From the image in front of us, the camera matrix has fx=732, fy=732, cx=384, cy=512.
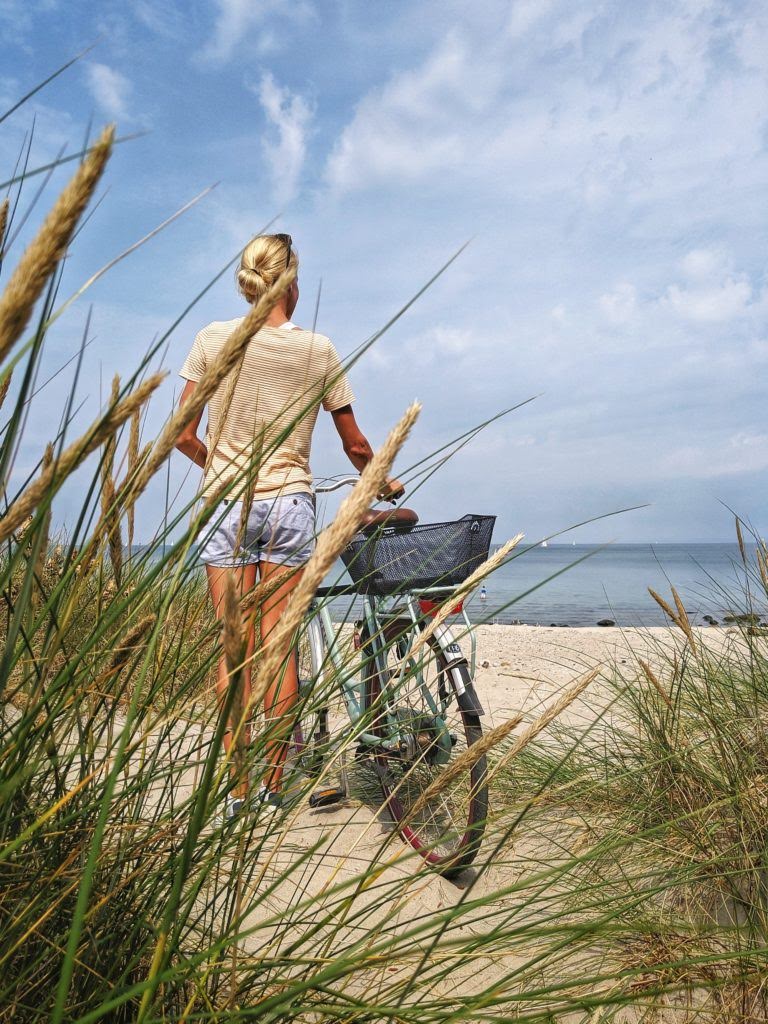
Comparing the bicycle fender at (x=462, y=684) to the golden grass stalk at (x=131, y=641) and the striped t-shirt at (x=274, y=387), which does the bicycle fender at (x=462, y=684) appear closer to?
the striped t-shirt at (x=274, y=387)

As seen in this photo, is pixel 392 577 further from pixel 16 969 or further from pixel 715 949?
pixel 16 969

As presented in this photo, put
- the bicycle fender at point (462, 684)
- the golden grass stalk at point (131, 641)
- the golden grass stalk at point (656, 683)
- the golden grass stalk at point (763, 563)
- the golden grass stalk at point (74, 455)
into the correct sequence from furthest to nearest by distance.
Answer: the bicycle fender at point (462, 684) → the golden grass stalk at point (763, 563) → the golden grass stalk at point (656, 683) → the golden grass stalk at point (131, 641) → the golden grass stalk at point (74, 455)

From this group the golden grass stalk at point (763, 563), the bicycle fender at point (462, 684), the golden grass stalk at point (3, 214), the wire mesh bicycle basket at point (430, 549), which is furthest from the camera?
the wire mesh bicycle basket at point (430, 549)

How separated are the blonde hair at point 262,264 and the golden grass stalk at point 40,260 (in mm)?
2422

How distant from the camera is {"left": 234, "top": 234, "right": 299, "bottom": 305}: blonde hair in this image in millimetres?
2912

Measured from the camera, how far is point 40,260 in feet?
1.71

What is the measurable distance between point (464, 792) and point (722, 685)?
117 cm

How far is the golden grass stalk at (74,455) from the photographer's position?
68cm

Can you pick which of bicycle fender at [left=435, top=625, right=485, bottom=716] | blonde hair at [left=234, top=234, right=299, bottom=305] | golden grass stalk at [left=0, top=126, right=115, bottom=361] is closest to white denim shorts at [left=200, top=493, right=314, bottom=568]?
bicycle fender at [left=435, top=625, right=485, bottom=716]

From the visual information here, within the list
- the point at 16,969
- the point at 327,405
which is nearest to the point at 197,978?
the point at 16,969

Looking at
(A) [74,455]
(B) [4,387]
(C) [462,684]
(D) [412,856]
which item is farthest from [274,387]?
(D) [412,856]

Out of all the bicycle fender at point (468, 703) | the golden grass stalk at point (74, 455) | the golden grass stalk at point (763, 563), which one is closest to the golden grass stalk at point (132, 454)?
the golden grass stalk at point (74, 455)

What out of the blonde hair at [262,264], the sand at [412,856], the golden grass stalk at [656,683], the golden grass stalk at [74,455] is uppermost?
the blonde hair at [262,264]

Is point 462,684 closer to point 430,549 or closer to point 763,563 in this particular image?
point 430,549
